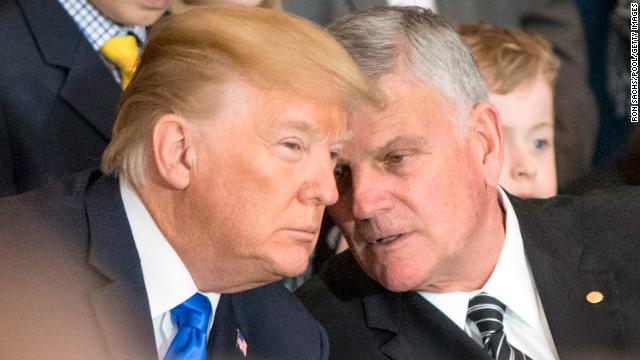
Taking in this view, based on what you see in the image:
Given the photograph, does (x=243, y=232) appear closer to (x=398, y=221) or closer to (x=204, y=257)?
(x=204, y=257)

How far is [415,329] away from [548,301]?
24 cm

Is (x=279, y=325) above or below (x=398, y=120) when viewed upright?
below

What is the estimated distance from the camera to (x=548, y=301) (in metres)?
2.61

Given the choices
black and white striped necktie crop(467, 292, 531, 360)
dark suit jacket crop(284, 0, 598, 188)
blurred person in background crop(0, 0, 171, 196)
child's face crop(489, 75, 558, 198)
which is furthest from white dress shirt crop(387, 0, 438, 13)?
black and white striped necktie crop(467, 292, 531, 360)

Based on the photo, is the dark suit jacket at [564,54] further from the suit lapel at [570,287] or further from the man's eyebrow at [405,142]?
the man's eyebrow at [405,142]

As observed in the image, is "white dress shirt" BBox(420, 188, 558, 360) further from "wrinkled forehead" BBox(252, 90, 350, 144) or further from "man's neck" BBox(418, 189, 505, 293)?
"wrinkled forehead" BBox(252, 90, 350, 144)

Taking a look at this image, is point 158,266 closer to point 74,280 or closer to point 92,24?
point 74,280

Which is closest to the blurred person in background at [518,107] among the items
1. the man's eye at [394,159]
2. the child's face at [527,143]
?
the child's face at [527,143]

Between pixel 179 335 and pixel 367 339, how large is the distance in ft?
1.44

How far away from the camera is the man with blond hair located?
216 cm

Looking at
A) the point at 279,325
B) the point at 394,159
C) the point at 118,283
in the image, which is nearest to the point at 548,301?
the point at 394,159

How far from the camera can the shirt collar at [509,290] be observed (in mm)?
2588

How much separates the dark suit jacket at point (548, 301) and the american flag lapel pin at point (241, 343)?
21cm

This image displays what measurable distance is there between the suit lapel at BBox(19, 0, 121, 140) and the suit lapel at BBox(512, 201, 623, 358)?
80 cm
